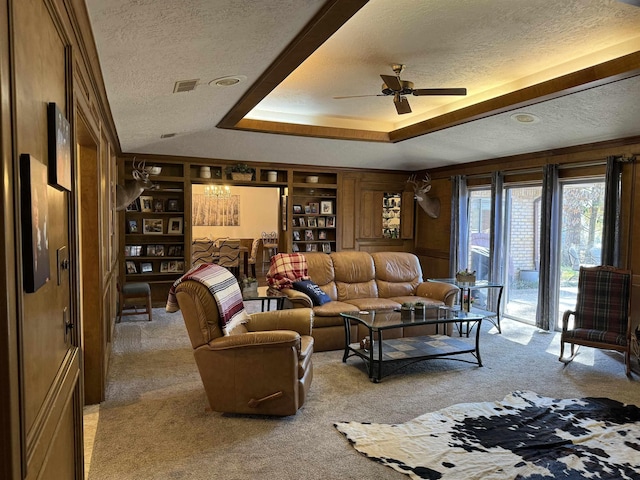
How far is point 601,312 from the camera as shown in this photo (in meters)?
4.78

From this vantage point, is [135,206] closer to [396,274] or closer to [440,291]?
[396,274]

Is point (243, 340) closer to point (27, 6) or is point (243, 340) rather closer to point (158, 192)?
point (27, 6)

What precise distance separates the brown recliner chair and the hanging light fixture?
27.5 ft

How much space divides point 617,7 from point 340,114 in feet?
12.4

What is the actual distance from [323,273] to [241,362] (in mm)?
2584

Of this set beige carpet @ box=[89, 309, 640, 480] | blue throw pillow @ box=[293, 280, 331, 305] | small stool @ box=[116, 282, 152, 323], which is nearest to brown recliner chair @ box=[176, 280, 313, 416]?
beige carpet @ box=[89, 309, 640, 480]

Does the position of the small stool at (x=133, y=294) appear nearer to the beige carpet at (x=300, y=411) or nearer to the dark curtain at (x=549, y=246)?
the beige carpet at (x=300, y=411)

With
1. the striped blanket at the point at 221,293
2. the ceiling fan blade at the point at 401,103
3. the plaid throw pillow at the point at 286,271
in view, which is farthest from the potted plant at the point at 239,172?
the striped blanket at the point at 221,293

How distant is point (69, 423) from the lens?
2006 mm

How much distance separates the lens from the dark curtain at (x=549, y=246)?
19.8ft

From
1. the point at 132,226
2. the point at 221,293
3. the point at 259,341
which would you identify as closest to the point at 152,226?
the point at 132,226

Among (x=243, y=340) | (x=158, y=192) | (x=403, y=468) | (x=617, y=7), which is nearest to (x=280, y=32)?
(x=243, y=340)

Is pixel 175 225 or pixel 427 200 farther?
pixel 427 200

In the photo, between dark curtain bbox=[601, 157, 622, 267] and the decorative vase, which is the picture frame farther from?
dark curtain bbox=[601, 157, 622, 267]
